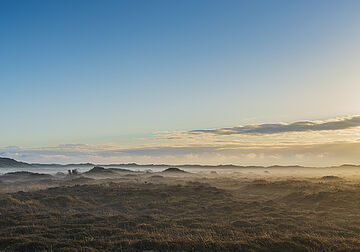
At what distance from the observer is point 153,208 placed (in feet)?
109

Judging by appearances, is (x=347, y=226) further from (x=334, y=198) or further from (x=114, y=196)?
(x=114, y=196)

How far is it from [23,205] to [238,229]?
29029 millimetres

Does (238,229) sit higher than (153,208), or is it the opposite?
(238,229)

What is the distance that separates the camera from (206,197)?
42312 millimetres

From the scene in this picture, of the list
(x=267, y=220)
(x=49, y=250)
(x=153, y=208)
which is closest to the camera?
(x=49, y=250)

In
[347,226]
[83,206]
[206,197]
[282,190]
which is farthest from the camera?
[282,190]

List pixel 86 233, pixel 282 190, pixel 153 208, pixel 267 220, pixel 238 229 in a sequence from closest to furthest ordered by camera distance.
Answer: pixel 86 233
pixel 238 229
pixel 267 220
pixel 153 208
pixel 282 190

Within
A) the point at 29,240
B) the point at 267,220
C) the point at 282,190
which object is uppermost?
the point at 29,240

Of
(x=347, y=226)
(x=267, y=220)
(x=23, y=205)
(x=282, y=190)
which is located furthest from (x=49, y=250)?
(x=282, y=190)

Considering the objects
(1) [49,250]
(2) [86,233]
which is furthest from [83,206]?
(1) [49,250]

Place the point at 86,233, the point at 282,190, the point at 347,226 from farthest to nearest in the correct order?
the point at 282,190 → the point at 347,226 → the point at 86,233

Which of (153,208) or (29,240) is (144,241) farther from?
(153,208)

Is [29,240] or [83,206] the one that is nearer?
[29,240]

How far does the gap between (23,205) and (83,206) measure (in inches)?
298
